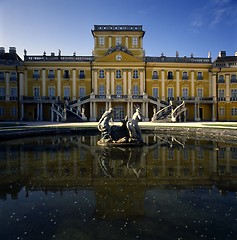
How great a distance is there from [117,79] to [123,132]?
1221 inches

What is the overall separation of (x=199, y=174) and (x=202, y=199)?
215 centimetres

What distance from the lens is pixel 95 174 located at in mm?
7469

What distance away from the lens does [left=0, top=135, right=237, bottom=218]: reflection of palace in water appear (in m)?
6.22

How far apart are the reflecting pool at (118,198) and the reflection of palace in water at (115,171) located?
28mm

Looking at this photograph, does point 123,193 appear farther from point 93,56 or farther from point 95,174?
point 93,56

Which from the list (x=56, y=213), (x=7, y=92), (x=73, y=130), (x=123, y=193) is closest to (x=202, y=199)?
(x=123, y=193)

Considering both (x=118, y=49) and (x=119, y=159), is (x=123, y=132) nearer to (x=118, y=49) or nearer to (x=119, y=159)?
(x=119, y=159)

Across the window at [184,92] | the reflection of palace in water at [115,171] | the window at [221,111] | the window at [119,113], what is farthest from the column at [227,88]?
the reflection of palace in water at [115,171]

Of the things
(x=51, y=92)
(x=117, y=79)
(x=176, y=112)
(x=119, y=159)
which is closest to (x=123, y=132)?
(x=119, y=159)

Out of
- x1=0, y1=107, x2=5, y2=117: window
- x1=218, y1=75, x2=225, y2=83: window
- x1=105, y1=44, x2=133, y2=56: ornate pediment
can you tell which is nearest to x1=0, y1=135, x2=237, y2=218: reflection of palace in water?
x1=0, y1=107, x2=5, y2=117: window

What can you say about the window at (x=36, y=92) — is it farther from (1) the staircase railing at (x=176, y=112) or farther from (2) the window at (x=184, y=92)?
(2) the window at (x=184, y=92)

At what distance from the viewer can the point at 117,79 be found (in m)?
43.8

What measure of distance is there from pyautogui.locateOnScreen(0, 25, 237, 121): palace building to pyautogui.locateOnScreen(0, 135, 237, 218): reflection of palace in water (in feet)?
102

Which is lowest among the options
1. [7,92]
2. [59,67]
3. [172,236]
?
[172,236]
